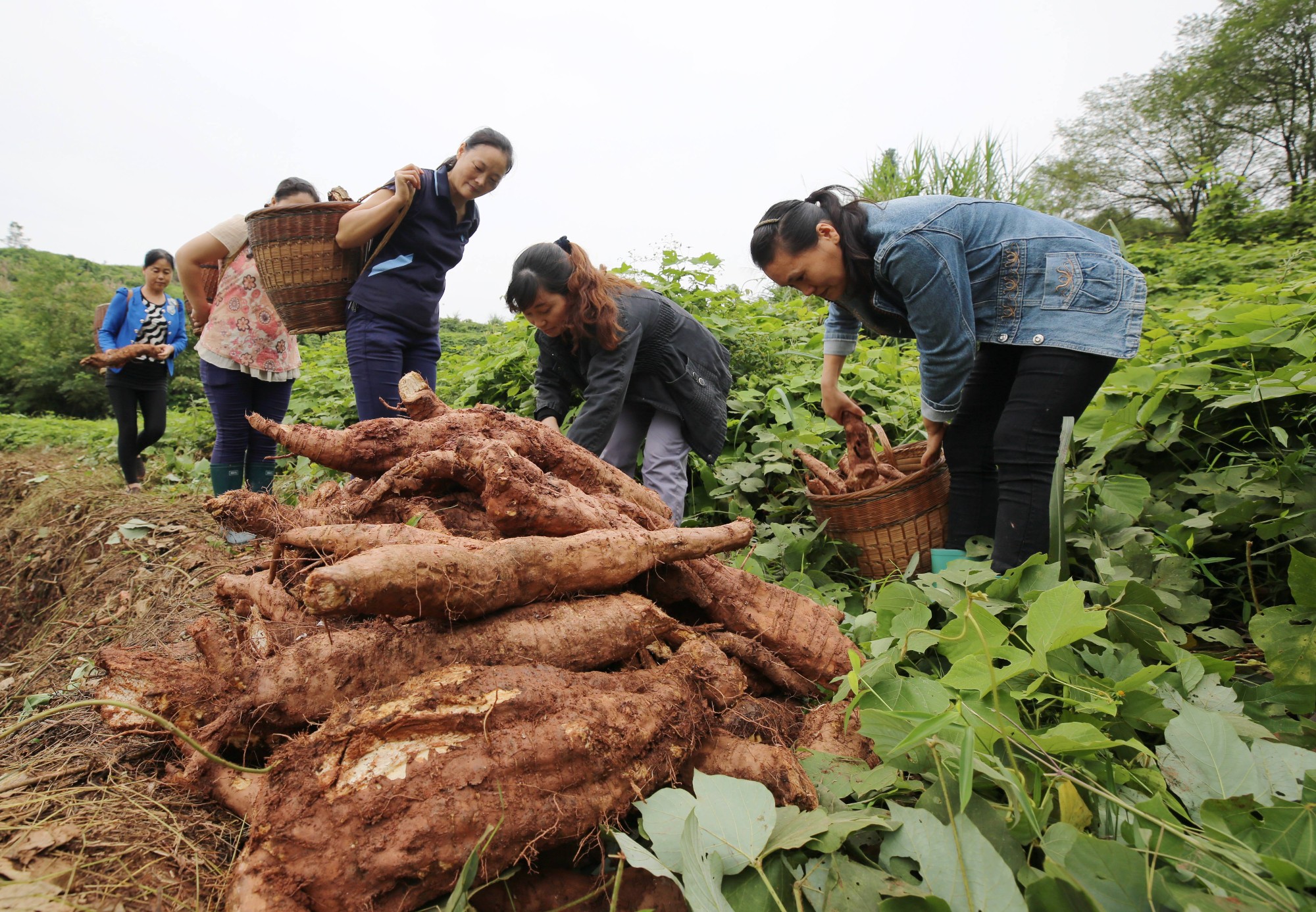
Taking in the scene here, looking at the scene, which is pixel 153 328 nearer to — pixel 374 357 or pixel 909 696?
pixel 374 357

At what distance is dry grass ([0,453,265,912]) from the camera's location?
108 cm

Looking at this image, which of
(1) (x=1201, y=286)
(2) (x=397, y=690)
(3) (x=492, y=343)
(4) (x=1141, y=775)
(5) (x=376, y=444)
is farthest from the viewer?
(1) (x=1201, y=286)

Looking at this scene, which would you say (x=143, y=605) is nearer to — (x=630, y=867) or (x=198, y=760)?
(x=198, y=760)

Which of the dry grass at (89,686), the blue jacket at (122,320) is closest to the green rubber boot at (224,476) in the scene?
the dry grass at (89,686)

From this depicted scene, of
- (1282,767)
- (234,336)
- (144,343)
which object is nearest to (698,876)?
(1282,767)

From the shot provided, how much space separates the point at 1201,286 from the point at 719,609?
7556 mm

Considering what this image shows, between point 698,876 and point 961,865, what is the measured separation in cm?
37

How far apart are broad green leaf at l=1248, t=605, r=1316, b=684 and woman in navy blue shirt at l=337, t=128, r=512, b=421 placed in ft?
10.5

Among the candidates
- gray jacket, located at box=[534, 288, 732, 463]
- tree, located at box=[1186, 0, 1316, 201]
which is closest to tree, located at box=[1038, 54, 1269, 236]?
tree, located at box=[1186, 0, 1316, 201]

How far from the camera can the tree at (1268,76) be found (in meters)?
16.3

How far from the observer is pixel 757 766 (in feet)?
4.25

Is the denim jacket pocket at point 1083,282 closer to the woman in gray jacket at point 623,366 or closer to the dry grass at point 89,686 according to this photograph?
the woman in gray jacket at point 623,366

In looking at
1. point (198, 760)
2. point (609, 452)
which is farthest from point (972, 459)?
point (198, 760)

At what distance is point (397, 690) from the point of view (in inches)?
47.1
